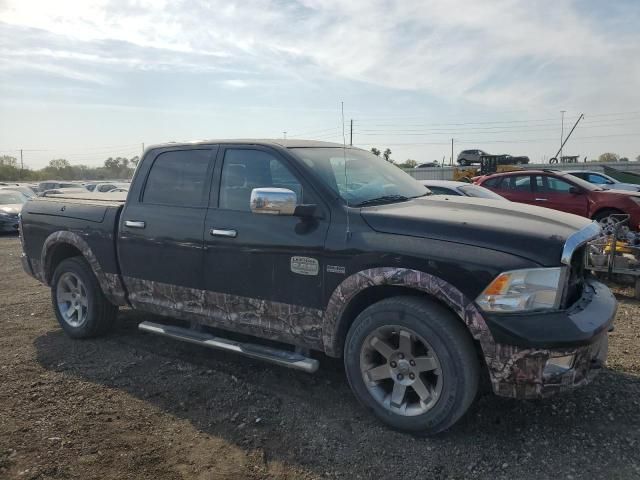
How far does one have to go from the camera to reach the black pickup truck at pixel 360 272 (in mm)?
2992

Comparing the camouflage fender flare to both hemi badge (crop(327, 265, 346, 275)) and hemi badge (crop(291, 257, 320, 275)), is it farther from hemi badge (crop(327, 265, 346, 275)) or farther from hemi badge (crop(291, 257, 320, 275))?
hemi badge (crop(291, 257, 320, 275))

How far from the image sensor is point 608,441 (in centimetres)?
323

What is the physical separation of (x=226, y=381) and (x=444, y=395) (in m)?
1.85

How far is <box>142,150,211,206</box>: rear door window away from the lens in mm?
4371

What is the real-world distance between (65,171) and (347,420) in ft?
240

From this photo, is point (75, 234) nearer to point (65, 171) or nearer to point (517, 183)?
point (517, 183)

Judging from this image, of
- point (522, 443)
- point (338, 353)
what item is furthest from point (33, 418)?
point (522, 443)

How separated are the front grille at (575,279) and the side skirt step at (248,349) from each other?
1.69 metres

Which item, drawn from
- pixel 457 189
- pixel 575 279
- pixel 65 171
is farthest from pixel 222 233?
pixel 65 171

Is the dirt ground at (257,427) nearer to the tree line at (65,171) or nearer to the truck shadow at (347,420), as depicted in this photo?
the truck shadow at (347,420)

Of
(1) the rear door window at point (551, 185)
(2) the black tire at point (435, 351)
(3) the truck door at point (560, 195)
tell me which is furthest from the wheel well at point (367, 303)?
(1) the rear door window at point (551, 185)

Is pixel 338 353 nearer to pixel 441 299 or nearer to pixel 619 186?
pixel 441 299

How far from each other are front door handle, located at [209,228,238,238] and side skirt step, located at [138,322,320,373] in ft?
2.72

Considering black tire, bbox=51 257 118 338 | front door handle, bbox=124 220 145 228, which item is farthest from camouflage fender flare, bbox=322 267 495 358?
black tire, bbox=51 257 118 338
